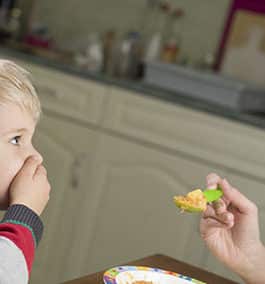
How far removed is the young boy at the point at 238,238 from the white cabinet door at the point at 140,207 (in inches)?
42.8

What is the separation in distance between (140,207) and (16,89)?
158 cm

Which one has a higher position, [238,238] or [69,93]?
[238,238]

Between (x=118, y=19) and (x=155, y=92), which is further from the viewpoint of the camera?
(x=118, y=19)

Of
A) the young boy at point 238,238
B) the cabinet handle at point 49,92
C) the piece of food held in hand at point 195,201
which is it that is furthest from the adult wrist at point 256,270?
the cabinet handle at point 49,92

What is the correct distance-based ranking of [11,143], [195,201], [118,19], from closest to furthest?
1. [11,143]
2. [195,201]
3. [118,19]

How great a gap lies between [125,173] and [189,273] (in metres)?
1.35

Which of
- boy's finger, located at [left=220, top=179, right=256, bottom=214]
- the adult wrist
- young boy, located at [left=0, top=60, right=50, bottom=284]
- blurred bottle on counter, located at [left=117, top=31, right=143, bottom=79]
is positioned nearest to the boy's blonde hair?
young boy, located at [left=0, top=60, right=50, bottom=284]

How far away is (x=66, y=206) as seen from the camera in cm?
270

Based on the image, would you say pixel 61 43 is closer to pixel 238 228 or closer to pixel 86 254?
pixel 86 254

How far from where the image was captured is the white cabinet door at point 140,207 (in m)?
2.50

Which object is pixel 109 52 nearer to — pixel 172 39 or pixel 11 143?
pixel 172 39

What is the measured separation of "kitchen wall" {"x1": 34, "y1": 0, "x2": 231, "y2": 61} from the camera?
10.3 ft

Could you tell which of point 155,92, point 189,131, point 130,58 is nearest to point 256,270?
point 189,131

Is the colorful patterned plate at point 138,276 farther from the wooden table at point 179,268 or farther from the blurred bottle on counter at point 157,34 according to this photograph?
the blurred bottle on counter at point 157,34
